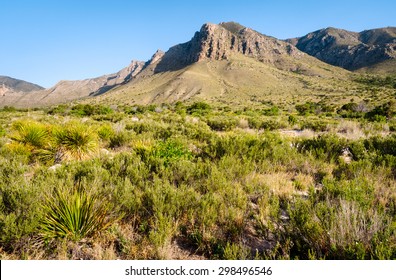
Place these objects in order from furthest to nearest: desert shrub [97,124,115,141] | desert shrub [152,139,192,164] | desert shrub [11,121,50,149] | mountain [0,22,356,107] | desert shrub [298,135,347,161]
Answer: mountain [0,22,356,107] → desert shrub [97,124,115,141] → desert shrub [11,121,50,149] → desert shrub [298,135,347,161] → desert shrub [152,139,192,164]

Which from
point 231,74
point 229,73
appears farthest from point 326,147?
point 229,73

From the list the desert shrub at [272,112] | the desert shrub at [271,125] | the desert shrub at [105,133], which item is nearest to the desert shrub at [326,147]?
the desert shrub at [105,133]

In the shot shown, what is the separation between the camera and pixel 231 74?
12069 cm

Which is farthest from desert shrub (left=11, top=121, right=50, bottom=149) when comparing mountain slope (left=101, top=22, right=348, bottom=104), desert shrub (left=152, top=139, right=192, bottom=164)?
mountain slope (left=101, top=22, right=348, bottom=104)

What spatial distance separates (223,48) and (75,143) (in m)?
164

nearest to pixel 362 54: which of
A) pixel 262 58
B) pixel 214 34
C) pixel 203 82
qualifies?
pixel 262 58

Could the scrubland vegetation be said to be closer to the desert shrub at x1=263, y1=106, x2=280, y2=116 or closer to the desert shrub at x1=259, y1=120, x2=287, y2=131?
the desert shrub at x1=259, y1=120, x2=287, y2=131

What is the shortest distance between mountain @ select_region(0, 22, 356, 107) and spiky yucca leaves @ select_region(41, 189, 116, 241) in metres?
70.3

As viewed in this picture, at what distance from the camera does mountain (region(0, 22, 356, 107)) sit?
93.9m

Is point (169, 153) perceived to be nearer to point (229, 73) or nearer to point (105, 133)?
point (105, 133)

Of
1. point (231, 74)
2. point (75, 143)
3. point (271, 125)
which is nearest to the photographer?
point (75, 143)
